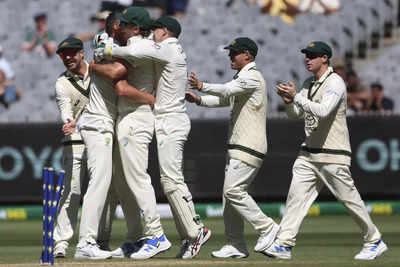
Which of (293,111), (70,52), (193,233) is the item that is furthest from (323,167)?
(70,52)

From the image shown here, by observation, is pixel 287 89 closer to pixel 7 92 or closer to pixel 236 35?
pixel 7 92

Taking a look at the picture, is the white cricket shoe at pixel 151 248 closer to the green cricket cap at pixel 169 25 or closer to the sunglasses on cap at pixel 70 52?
the green cricket cap at pixel 169 25

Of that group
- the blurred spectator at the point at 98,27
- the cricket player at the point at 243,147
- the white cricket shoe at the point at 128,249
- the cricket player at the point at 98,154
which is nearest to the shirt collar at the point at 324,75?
the cricket player at the point at 243,147

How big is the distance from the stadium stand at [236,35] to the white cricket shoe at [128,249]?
27.4 feet

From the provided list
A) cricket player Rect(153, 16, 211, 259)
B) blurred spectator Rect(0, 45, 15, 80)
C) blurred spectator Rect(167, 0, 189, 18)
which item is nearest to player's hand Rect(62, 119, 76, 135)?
cricket player Rect(153, 16, 211, 259)

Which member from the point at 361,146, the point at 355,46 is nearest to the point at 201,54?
the point at 355,46

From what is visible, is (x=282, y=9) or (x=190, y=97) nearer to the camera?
(x=190, y=97)

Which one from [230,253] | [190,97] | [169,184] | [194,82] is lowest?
[230,253]

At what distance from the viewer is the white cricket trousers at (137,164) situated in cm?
828

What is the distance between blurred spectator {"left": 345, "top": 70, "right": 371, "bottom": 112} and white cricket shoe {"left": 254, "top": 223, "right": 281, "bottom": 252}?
759cm

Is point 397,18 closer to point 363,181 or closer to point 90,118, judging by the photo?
point 363,181

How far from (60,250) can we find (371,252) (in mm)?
2721

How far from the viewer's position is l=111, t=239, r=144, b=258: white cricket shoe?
855cm

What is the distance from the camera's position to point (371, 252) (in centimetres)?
875
